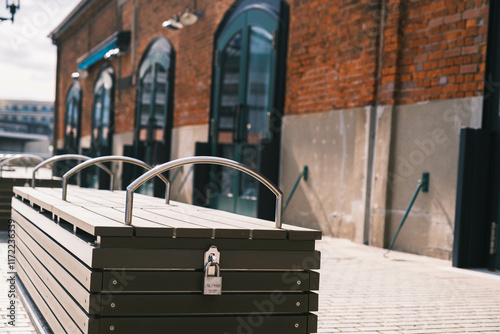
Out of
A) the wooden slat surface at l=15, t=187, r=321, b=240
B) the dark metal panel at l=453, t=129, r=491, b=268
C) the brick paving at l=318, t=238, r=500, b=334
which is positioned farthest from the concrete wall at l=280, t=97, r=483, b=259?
the wooden slat surface at l=15, t=187, r=321, b=240

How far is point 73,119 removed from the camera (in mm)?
25031

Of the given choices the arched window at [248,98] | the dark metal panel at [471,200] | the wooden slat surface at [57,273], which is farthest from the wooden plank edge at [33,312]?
the arched window at [248,98]

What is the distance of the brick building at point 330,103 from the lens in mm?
6609

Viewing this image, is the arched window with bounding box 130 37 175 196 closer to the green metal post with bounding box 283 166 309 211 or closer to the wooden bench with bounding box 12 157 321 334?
the green metal post with bounding box 283 166 309 211

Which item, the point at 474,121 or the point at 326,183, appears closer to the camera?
the point at 474,121

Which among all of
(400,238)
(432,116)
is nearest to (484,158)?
(432,116)

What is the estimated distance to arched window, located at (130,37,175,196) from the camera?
14.0 meters

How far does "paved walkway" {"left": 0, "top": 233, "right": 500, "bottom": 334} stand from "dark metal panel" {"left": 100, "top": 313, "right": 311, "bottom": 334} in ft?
3.48

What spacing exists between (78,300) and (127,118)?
14569mm

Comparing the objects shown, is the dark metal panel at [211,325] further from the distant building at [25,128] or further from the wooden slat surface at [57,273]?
the distant building at [25,128]

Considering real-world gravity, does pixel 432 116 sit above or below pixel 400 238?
above

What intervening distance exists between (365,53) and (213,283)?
577cm

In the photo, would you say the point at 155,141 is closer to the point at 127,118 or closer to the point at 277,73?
the point at 127,118

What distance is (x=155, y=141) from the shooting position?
48.3ft
